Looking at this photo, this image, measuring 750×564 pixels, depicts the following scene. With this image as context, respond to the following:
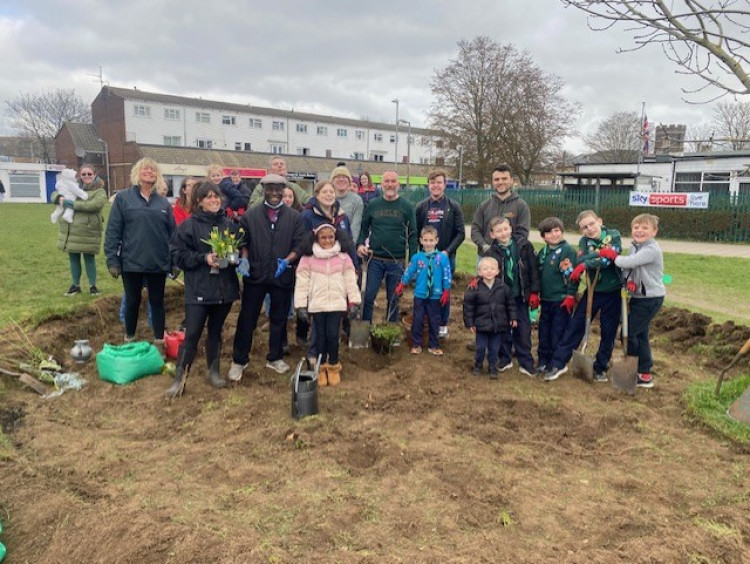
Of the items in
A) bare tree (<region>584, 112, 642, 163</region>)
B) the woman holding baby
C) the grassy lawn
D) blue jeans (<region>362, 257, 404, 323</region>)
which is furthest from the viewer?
bare tree (<region>584, 112, 642, 163</region>)

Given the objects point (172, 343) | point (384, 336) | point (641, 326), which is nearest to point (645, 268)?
point (641, 326)

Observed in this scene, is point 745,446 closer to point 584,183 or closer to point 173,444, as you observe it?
point 173,444

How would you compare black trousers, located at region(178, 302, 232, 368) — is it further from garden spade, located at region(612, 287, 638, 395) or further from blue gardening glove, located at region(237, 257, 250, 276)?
garden spade, located at region(612, 287, 638, 395)

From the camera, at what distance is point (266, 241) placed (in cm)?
511

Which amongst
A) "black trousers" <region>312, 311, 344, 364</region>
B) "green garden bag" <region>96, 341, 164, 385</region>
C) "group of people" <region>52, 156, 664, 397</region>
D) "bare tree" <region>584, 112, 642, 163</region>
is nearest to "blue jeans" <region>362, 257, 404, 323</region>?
"group of people" <region>52, 156, 664, 397</region>

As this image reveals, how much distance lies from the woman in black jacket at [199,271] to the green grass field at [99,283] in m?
2.85

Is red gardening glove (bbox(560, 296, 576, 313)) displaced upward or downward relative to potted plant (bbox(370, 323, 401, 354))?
upward

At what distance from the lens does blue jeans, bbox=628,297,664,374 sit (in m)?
4.99

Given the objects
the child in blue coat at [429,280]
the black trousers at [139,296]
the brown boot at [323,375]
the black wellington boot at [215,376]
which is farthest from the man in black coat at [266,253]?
the child in blue coat at [429,280]

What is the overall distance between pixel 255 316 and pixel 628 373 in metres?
3.47

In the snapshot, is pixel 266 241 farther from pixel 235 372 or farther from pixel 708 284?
pixel 708 284

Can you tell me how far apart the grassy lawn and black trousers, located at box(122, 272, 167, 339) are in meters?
6.20

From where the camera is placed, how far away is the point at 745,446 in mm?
3955

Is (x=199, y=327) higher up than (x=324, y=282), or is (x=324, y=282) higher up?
(x=324, y=282)
